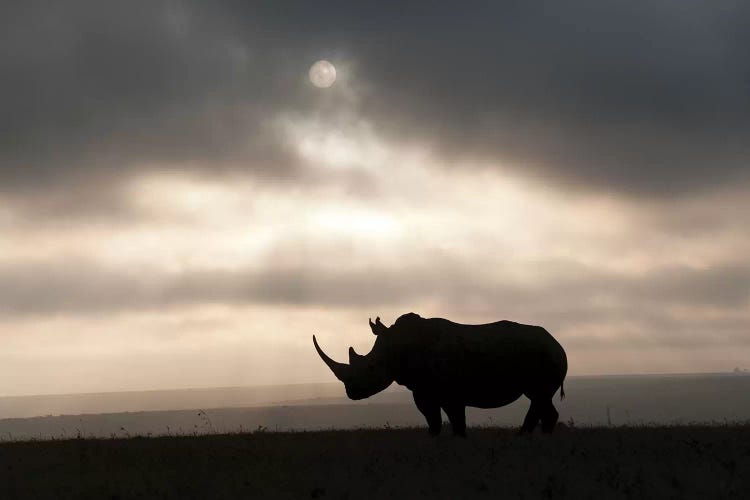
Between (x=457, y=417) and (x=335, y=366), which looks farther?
(x=335, y=366)

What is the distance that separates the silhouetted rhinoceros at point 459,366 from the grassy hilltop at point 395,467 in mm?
1132

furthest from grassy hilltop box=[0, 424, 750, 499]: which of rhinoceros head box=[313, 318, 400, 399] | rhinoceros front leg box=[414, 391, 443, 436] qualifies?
rhinoceros head box=[313, 318, 400, 399]

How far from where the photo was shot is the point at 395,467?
1226 cm

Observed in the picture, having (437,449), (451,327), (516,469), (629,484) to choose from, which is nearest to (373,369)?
(451,327)

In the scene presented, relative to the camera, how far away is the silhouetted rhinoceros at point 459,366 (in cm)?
1744

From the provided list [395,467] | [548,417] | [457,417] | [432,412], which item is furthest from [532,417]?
[395,467]

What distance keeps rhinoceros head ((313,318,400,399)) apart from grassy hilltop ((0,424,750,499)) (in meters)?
1.67

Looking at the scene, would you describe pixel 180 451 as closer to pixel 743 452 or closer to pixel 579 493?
pixel 579 493

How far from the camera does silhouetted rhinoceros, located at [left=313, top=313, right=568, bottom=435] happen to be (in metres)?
17.4

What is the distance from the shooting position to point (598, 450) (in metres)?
13.8

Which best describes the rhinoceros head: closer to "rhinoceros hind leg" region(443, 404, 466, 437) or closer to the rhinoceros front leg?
the rhinoceros front leg

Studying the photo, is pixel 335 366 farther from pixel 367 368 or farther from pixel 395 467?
pixel 395 467

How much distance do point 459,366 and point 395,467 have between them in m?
5.43

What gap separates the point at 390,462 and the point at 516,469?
6.57 feet
